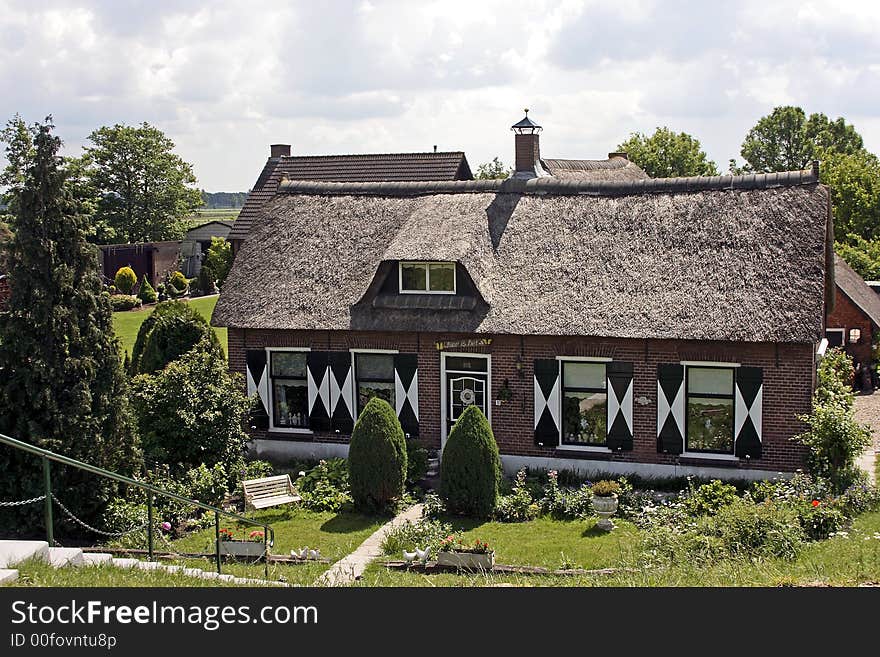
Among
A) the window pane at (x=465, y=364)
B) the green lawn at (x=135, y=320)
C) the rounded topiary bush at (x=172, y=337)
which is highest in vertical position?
the green lawn at (x=135, y=320)

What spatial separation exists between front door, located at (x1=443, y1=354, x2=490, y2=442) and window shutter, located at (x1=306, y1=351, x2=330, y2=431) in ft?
7.99

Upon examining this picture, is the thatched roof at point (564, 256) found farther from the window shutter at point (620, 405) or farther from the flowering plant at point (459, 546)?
the flowering plant at point (459, 546)

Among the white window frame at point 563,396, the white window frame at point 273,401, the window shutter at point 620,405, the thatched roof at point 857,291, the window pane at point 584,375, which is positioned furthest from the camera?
the thatched roof at point 857,291

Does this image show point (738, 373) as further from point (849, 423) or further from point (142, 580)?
point (142, 580)

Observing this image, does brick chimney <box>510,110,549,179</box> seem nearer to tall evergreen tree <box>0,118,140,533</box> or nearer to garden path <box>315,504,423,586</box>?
garden path <box>315,504,423,586</box>

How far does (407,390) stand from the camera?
18.6 meters

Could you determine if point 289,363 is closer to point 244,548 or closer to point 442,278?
point 442,278

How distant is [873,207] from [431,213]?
29.8 metres

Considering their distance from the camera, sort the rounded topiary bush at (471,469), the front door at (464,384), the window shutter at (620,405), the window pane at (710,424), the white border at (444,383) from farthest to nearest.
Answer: the front door at (464,384), the white border at (444,383), the window shutter at (620,405), the window pane at (710,424), the rounded topiary bush at (471,469)

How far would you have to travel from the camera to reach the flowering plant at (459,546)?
12523 mm

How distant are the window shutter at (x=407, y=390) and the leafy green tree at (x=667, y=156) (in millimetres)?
42708

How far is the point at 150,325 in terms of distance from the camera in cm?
2295

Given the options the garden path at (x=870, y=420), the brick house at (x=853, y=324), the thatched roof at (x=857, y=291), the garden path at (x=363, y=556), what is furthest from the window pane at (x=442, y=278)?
the brick house at (x=853, y=324)

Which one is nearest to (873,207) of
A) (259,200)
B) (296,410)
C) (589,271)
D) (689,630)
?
(259,200)
